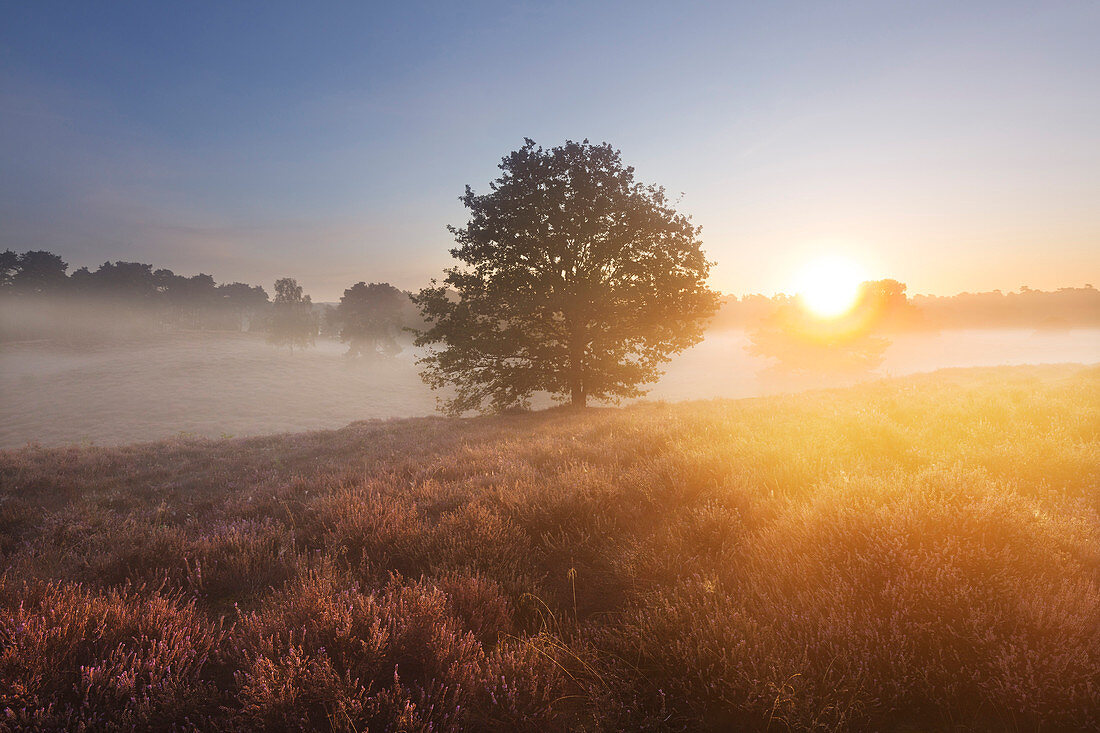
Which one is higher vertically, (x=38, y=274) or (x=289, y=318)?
(x=38, y=274)

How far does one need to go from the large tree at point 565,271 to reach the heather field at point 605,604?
1037 centimetres

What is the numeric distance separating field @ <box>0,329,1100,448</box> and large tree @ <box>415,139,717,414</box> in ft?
80.2

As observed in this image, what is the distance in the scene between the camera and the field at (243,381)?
119 feet

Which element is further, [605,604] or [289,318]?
[289,318]

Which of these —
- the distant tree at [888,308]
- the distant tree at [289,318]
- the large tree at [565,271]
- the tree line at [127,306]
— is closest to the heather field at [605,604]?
the large tree at [565,271]

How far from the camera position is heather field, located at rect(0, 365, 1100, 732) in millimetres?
2080

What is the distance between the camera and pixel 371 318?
229ft

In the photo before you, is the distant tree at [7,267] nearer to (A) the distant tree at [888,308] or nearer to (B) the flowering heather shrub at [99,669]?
Result: (B) the flowering heather shrub at [99,669]

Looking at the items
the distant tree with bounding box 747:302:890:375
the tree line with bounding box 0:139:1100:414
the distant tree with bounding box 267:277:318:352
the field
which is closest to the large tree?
the tree line with bounding box 0:139:1100:414

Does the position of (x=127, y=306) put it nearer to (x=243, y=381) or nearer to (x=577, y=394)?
(x=243, y=381)

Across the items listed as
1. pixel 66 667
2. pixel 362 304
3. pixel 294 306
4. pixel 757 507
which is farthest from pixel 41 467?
pixel 294 306

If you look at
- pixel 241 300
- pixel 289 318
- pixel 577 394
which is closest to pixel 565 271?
pixel 577 394

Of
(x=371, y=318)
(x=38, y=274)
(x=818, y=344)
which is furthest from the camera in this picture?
(x=38, y=274)

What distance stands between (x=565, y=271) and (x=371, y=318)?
6131cm
